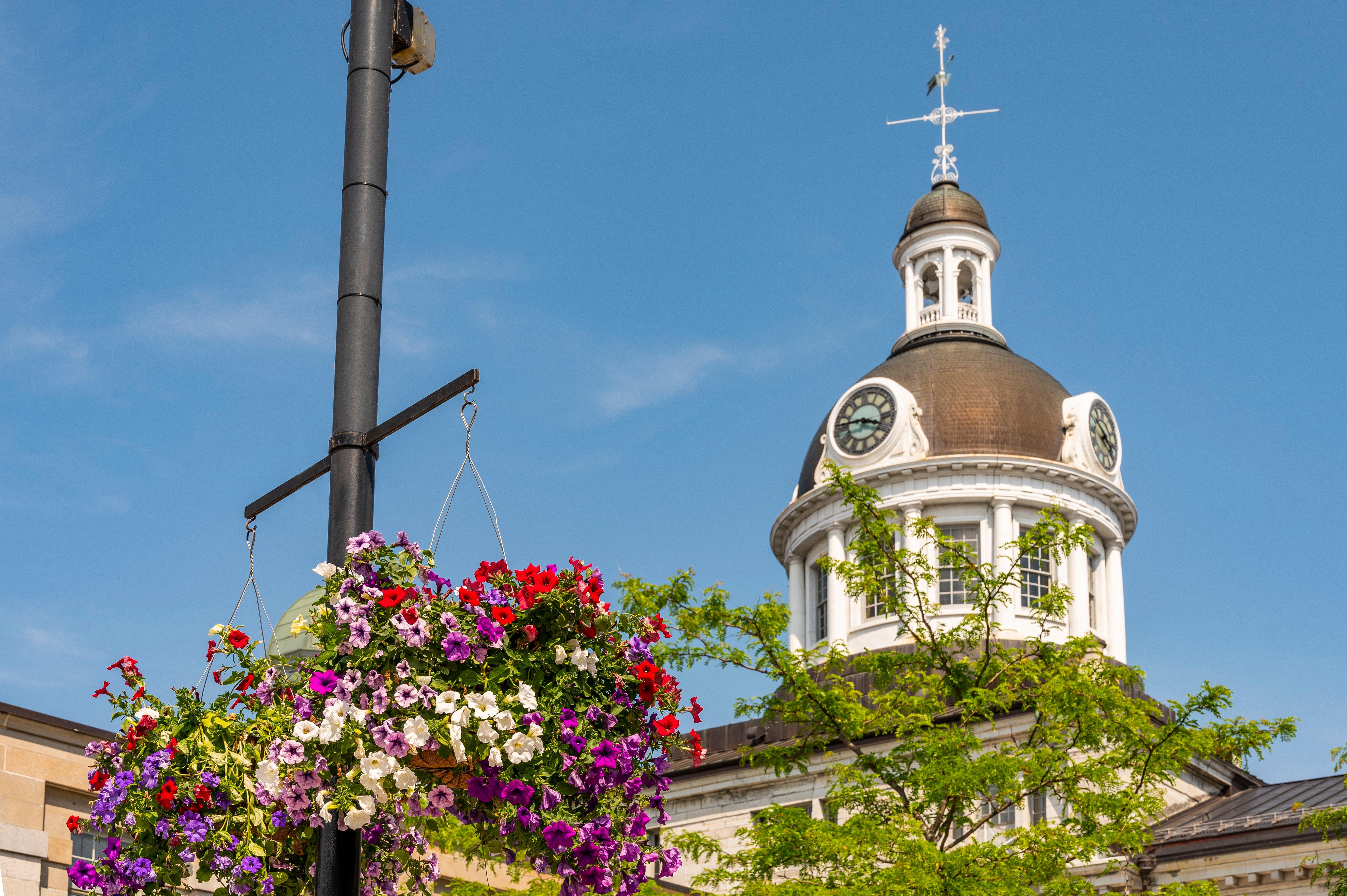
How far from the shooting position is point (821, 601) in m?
50.8

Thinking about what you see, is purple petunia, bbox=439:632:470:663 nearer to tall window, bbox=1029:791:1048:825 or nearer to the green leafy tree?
the green leafy tree

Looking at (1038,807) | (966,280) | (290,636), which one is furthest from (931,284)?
(290,636)

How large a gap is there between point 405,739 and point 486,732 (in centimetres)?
33

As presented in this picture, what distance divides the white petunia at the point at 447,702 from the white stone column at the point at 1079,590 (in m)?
41.4

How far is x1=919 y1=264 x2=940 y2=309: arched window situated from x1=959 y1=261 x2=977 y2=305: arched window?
0.78 meters

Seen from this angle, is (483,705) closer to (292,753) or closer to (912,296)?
(292,753)

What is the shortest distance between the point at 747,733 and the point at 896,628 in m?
5.12

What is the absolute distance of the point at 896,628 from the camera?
1821 inches

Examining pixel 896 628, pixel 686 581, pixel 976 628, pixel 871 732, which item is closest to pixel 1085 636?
pixel 976 628

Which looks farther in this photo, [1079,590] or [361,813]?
[1079,590]

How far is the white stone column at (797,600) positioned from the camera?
50188 millimetres

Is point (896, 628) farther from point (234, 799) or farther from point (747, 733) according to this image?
point (234, 799)

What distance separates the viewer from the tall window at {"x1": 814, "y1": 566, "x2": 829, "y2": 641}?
50.2m

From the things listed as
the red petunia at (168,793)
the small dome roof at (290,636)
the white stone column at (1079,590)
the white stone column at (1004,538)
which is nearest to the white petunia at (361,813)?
the red petunia at (168,793)
